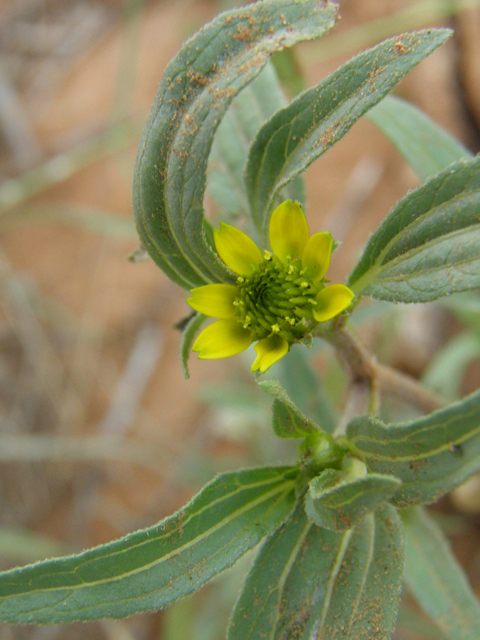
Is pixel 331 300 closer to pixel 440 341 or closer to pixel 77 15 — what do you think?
pixel 440 341

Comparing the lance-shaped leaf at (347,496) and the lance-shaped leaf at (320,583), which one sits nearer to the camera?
the lance-shaped leaf at (347,496)

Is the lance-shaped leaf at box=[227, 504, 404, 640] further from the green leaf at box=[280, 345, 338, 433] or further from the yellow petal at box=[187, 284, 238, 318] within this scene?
the green leaf at box=[280, 345, 338, 433]

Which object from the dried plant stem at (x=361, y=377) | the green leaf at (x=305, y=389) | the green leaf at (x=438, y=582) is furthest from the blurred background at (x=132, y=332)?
the green leaf at (x=438, y=582)

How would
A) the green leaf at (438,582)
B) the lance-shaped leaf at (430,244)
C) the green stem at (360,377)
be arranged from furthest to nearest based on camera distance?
the green leaf at (438,582) < the green stem at (360,377) < the lance-shaped leaf at (430,244)

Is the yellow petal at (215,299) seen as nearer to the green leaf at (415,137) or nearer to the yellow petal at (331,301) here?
the yellow petal at (331,301)

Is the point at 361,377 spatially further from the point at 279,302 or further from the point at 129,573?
the point at 129,573

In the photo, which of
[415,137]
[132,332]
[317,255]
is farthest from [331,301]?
[132,332]
